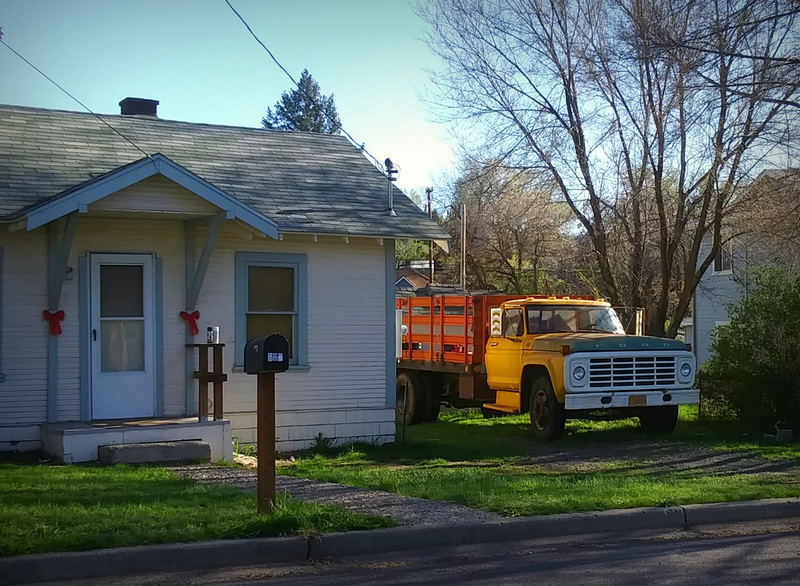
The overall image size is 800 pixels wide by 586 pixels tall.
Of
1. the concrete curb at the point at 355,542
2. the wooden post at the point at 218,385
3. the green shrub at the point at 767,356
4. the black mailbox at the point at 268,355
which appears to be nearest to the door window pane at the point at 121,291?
the wooden post at the point at 218,385

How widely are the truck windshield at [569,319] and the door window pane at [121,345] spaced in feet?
22.0

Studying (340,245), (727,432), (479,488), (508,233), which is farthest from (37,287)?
(508,233)

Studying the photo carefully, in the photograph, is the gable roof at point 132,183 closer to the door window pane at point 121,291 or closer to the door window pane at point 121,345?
the door window pane at point 121,291

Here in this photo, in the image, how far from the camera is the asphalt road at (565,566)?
692cm

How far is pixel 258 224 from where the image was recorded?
44.4 ft

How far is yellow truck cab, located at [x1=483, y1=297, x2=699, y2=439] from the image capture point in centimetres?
1586

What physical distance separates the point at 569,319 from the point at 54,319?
8625mm

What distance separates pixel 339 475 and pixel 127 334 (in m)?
4.32

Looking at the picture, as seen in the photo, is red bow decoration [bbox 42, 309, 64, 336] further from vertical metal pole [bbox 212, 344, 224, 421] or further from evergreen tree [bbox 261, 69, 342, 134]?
evergreen tree [bbox 261, 69, 342, 134]

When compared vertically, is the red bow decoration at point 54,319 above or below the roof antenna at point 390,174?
below

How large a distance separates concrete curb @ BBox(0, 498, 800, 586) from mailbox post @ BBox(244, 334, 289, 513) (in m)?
0.82

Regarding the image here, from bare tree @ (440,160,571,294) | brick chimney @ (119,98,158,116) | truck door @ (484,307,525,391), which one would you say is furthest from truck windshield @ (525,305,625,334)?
bare tree @ (440,160,571,294)

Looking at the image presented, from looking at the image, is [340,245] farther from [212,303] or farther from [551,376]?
[551,376]

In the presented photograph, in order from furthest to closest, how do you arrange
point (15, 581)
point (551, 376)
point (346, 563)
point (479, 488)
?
point (551, 376), point (479, 488), point (346, 563), point (15, 581)
